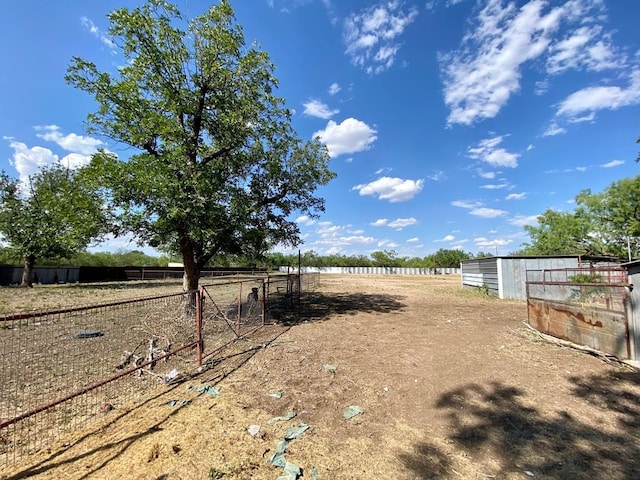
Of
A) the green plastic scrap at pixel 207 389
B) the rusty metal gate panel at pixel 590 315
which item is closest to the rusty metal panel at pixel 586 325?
the rusty metal gate panel at pixel 590 315

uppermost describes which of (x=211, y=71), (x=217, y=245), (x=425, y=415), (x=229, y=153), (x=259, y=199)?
(x=211, y=71)

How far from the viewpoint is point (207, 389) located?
505 cm

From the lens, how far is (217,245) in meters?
10.8

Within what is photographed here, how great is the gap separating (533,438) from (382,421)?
5.55 ft

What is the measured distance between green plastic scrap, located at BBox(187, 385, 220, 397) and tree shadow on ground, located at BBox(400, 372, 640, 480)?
2.93 meters

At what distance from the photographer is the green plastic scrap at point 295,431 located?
372 centimetres

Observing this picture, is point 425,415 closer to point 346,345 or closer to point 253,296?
point 346,345

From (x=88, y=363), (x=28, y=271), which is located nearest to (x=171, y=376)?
(x=88, y=363)

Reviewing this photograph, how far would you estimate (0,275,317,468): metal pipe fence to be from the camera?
3.89m

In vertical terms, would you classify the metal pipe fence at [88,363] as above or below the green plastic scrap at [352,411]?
above

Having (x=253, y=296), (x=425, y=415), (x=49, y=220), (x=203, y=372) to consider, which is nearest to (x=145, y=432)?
(x=203, y=372)

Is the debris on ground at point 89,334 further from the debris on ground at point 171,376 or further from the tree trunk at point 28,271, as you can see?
the tree trunk at point 28,271

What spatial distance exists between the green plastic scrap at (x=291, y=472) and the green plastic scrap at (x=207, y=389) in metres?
2.10

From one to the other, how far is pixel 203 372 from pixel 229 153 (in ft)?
24.6
